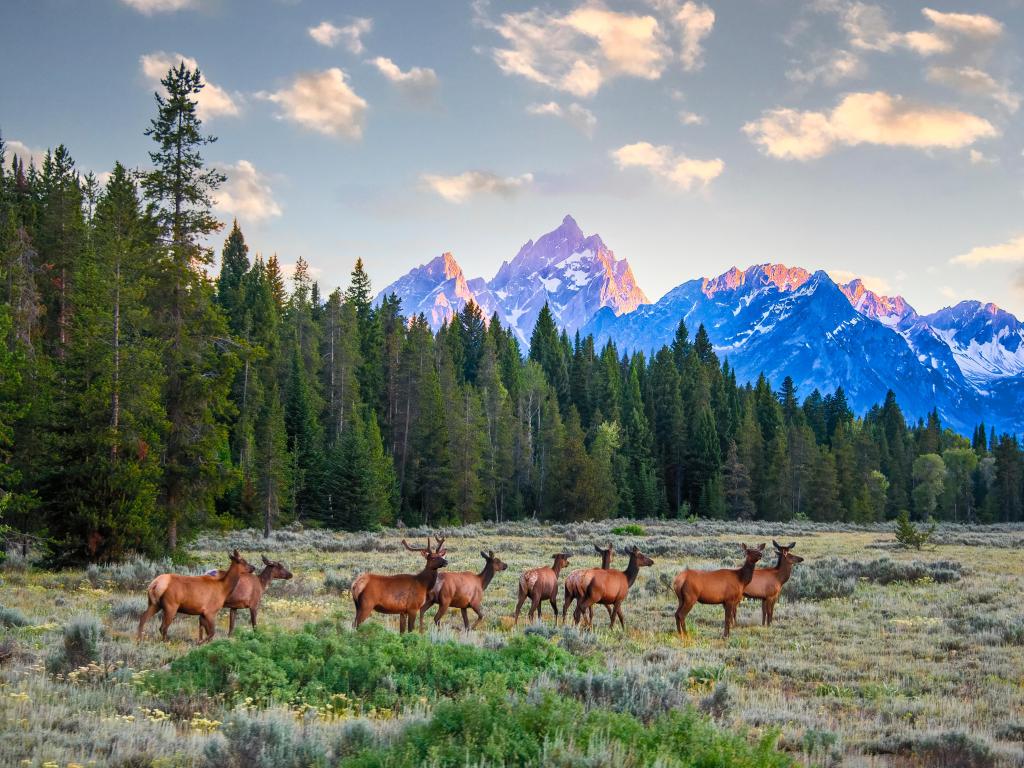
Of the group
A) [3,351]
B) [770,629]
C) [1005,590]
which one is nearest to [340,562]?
[3,351]

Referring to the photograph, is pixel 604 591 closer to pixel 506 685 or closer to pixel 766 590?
pixel 766 590

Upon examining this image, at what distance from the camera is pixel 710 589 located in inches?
572

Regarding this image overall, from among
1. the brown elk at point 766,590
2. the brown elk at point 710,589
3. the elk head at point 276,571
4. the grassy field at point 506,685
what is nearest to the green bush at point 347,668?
the grassy field at point 506,685

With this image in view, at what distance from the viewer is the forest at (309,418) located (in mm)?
20250

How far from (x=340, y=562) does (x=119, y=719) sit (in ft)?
65.4

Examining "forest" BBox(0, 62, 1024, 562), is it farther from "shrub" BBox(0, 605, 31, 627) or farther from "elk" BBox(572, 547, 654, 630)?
"elk" BBox(572, 547, 654, 630)

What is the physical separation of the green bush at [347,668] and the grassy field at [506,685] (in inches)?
1.0

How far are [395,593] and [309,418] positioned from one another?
167 feet

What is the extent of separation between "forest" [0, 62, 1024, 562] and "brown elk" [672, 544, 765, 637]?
14083mm

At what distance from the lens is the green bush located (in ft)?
26.9

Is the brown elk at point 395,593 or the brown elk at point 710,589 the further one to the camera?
the brown elk at point 710,589

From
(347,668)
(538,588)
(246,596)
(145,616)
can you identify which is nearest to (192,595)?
(145,616)

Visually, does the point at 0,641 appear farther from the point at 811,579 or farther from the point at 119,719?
the point at 811,579

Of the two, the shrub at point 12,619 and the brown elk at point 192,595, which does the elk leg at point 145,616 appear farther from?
the shrub at point 12,619
